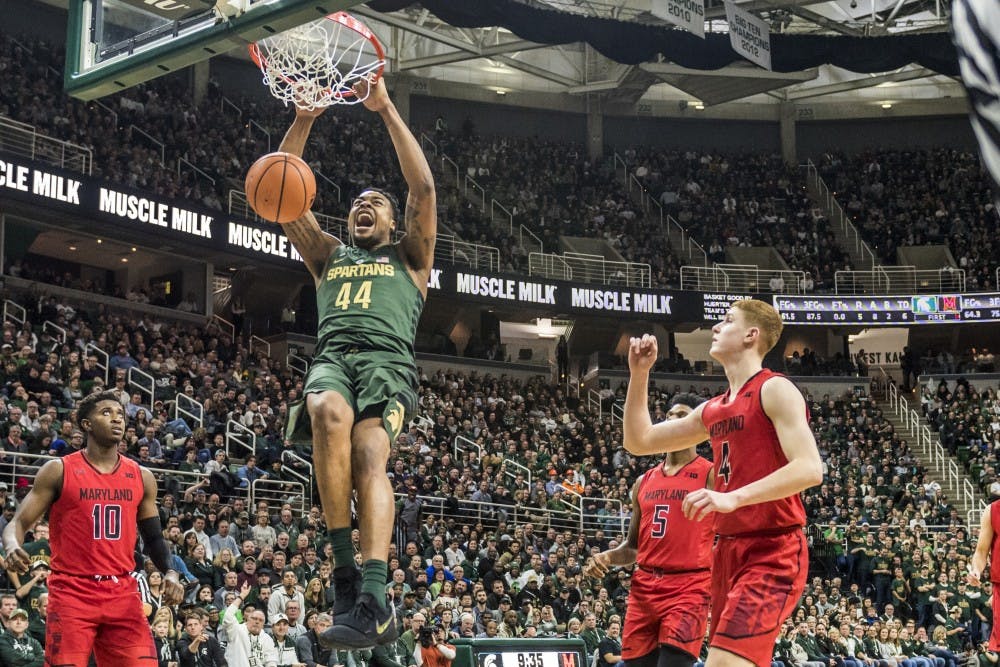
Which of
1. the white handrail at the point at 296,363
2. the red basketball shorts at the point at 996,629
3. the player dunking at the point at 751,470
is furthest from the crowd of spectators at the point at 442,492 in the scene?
the player dunking at the point at 751,470

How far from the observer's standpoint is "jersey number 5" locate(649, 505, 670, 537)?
7845 millimetres

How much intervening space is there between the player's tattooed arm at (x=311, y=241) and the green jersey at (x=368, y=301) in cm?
8

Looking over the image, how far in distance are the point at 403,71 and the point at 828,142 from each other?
16.2m

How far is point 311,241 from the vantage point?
21.6 feet

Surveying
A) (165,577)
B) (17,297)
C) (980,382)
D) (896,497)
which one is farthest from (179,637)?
(980,382)

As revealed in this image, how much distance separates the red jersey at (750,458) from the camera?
5.48m

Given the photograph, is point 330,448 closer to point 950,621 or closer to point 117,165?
point 950,621

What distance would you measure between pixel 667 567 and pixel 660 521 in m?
0.34

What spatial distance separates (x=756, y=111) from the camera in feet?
146

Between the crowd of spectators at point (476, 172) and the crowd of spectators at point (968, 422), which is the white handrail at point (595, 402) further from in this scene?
the crowd of spectators at point (968, 422)

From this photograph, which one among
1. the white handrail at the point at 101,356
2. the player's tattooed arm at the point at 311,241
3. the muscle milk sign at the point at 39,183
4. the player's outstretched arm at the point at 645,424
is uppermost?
the muscle milk sign at the point at 39,183

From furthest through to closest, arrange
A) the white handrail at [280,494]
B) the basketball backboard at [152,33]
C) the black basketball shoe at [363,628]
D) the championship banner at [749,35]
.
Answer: the championship banner at [749,35] < the white handrail at [280,494] < the basketball backboard at [152,33] < the black basketball shoe at [363,628]

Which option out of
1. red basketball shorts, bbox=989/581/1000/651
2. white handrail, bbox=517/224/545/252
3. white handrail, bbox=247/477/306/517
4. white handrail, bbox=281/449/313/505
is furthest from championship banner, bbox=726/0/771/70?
red basketball shorts, bbox=989/581/1000/651

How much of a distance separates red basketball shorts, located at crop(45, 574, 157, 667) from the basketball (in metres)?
2.30
